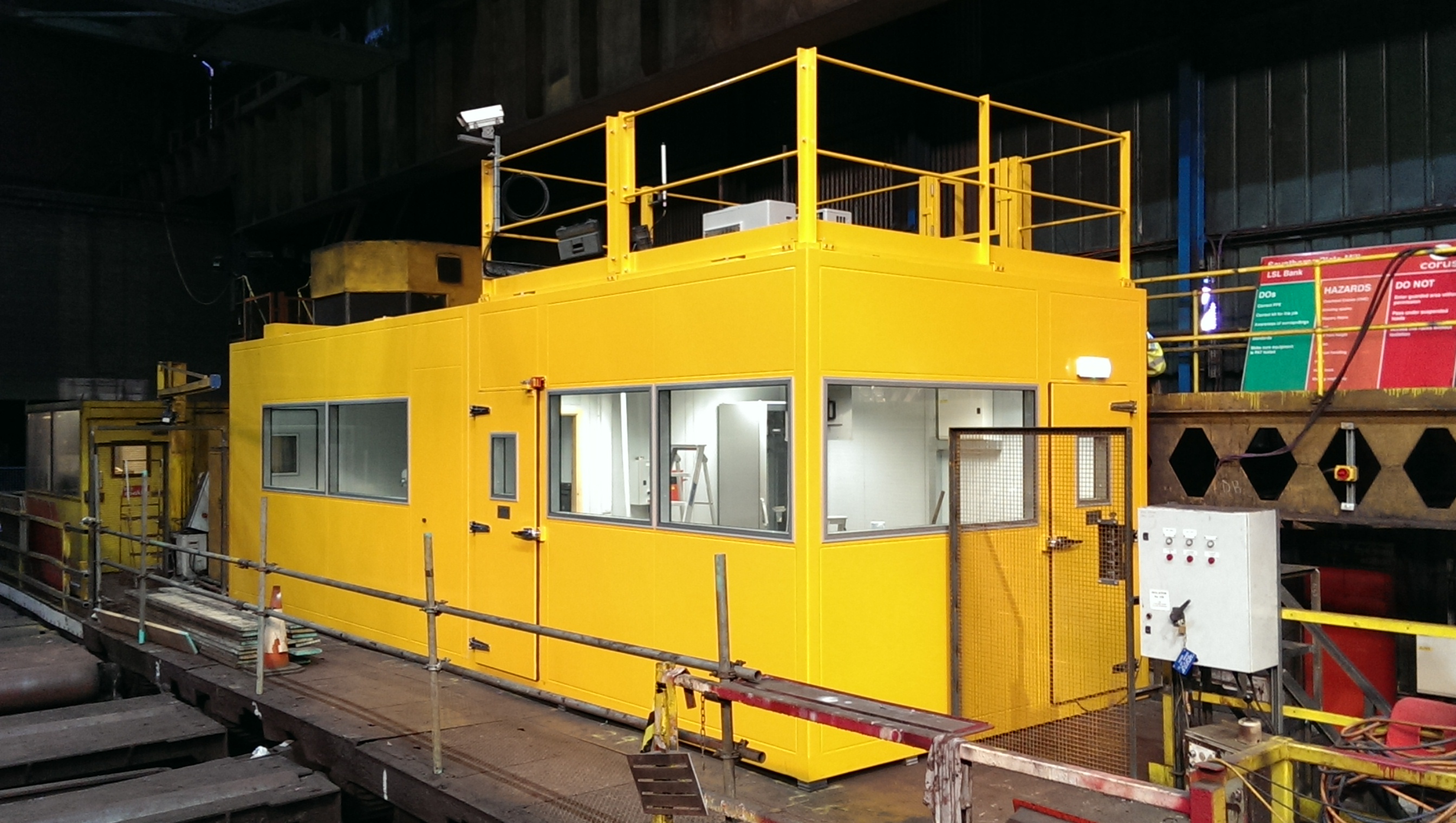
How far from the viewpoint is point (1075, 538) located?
852 centimetres

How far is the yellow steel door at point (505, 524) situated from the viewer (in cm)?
917

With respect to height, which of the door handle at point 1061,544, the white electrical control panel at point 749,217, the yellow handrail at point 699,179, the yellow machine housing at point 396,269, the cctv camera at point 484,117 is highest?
the cctv camera at point 484,117

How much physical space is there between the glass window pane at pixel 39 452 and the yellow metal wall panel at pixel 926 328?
14.6 meters

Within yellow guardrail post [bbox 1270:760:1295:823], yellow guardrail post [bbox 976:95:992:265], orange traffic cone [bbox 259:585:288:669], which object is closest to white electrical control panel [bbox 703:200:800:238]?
yellow guardrail post [bbox 976:95:992:265]

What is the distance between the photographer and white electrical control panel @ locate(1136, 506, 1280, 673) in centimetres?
621

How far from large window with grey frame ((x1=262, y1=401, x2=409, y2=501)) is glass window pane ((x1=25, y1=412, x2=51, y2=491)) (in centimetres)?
605

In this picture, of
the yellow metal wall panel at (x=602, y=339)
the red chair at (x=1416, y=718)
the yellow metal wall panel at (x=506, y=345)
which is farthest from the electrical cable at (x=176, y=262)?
the red chair at (x=1416, y=718)

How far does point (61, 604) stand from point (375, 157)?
8.62 m

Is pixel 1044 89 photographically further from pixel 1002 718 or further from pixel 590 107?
pixel 1002 718

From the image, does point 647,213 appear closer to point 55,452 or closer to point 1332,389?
point 1332,389

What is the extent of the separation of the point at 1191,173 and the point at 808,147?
310 inches

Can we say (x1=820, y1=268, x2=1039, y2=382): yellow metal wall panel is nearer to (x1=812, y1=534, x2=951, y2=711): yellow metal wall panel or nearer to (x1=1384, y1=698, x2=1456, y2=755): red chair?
(x1=812, y1=534, x2=951, y2=711): yellow metal wall panel

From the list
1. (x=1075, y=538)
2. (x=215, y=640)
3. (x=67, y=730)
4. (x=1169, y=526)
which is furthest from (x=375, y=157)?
(x=1169, y=526)

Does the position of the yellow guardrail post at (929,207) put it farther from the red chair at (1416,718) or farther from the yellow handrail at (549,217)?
the red chair at (1416,718)
